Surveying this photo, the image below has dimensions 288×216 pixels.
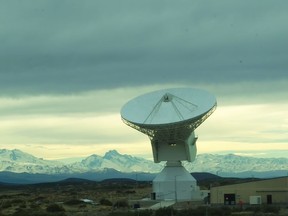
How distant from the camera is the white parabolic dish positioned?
A: 86000mm

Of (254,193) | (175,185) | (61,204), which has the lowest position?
(61,204)

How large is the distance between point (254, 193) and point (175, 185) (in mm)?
10792

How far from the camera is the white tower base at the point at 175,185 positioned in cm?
9469

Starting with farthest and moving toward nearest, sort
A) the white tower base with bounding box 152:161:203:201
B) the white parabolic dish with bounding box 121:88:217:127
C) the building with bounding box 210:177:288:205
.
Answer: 1. the white tower base with bounding box 152:161:203:201
2. the building with bounding box 210:177:288:205
3. the white parabolic dish with bounding box 121:88:217:127

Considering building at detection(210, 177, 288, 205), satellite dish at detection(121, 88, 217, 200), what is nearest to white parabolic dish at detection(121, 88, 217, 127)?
satellite dish at detection(121, 88, 217, 200)

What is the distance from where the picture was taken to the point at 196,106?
289ft

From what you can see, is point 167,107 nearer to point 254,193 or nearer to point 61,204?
point 254,193

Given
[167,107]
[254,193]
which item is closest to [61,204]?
[167,107]

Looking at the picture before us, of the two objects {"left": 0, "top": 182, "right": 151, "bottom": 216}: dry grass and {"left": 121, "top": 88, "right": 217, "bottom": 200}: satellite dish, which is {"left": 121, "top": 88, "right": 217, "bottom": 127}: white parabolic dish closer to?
Answer: {"left": 121, "top": 88, "right": 217, "bottom": 200}: satellite dish

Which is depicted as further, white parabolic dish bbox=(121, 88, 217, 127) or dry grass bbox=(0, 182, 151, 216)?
white parabolic dish bbox=(121, 88, 217, 127)

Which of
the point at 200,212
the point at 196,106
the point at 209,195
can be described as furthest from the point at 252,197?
the point at 200,212

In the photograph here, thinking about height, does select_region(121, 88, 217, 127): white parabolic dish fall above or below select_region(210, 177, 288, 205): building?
above

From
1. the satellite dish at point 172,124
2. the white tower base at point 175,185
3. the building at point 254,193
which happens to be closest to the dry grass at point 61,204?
the white tower base at point 175,185

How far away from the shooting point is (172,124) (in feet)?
280
